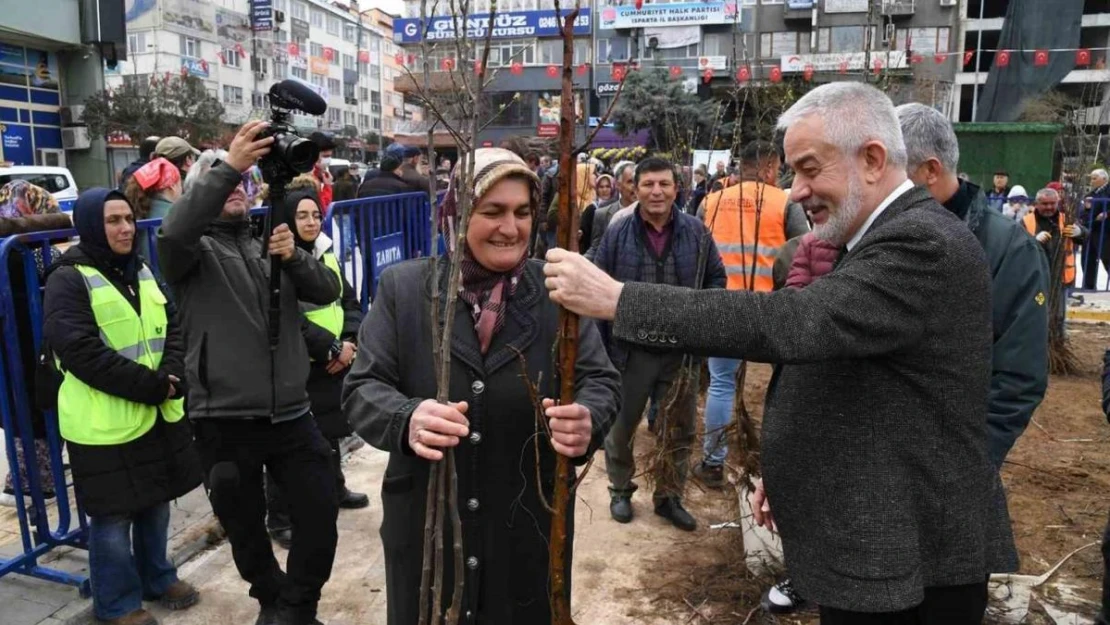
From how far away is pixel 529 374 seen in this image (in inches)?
77.6

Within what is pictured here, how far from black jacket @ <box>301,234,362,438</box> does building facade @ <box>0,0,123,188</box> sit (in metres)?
24.3

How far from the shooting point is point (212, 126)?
32312 mm

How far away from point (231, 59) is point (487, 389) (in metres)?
58.8

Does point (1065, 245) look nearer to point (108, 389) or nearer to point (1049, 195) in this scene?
point (1049, 195)

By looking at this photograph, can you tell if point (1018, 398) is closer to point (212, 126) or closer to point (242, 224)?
point (242, 224)

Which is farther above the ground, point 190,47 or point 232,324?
point 190,47

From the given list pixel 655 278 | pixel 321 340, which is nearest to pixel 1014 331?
pixel 655 278

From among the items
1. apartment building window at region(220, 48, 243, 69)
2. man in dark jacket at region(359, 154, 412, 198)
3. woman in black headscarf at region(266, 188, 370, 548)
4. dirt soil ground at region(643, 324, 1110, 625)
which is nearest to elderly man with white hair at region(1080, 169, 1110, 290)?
dirt soil ground at region(643, 324, 1110, 625)

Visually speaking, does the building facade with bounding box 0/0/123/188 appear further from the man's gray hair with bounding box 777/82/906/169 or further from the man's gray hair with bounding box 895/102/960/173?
the man's gray hair with bounding box 777/82/906/169

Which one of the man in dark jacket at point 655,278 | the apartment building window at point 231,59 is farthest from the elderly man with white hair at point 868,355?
the apartment building window at point 231,59

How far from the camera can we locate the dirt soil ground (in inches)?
130

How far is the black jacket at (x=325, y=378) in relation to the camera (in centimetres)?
370

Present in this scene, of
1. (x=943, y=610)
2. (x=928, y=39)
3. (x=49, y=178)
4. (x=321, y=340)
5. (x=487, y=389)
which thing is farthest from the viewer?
(x=928, y=39)

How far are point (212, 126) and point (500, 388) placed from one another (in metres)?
34.1
